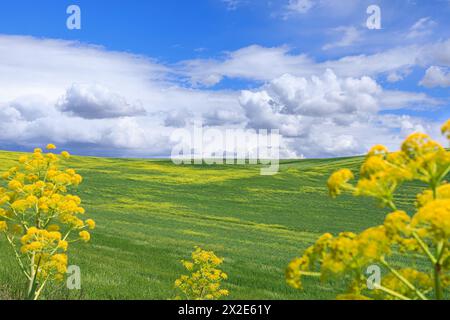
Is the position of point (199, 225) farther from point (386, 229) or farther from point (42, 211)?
point (386, 229)

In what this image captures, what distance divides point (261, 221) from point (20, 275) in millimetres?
31308

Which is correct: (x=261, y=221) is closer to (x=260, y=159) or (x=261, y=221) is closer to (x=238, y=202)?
(x=238, y=202)

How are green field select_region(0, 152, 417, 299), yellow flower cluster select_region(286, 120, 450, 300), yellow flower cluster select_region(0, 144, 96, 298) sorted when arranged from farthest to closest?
green field select_region(0, 152, 417, 299) < yellow flower cluster select_region(0, 144, 96, 298) < yellow flower cluster select_region(286, 120, 450, 300)

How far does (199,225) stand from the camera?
115 feet

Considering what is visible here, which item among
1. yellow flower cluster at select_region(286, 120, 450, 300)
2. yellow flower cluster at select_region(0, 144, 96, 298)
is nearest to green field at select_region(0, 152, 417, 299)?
yellow flower cluster at select_region(0, 144, 96, 298)

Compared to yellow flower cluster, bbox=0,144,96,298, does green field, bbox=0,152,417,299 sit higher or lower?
lower

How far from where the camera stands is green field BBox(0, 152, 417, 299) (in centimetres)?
1385

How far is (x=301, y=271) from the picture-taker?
4.55 metres

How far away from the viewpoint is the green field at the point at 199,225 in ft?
45.4

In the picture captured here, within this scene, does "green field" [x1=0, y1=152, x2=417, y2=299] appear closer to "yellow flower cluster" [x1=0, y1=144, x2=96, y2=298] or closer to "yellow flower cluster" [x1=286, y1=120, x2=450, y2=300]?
"yellow flower cluster" [x1=0, y1=144, x2=96, y2=298]

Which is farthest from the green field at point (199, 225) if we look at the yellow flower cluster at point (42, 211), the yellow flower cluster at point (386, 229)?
the yellow flower cluster at point (386, 229)

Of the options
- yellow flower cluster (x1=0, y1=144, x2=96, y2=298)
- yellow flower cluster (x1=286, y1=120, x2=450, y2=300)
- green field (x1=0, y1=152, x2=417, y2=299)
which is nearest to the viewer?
yellow flower cluster (x1=286, y1=120, x2=450, y2=300)

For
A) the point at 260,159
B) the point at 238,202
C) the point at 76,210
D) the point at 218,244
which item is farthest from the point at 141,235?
the point at 260,159
